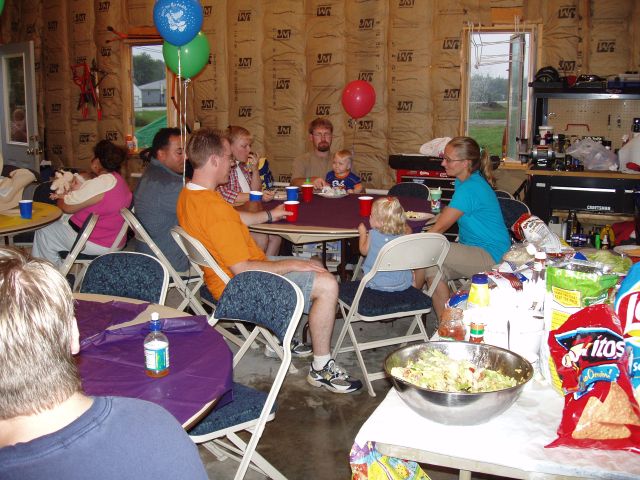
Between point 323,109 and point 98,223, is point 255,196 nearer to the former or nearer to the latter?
point 98,223

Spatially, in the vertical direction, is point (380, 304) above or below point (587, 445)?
below

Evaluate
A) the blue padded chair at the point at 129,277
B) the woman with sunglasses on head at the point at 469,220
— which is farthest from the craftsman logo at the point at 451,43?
the blue padded chair at the point at 129,277

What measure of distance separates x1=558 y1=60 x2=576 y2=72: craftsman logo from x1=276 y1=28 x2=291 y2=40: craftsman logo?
10.2 ft

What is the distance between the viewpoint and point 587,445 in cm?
161

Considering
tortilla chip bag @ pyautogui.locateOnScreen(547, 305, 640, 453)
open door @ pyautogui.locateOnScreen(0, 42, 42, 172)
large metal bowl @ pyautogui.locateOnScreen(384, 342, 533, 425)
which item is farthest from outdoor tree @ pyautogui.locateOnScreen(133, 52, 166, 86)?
tortilla chip bag @ pyautogui.locateOnScreen(547, 305, 640, 453)

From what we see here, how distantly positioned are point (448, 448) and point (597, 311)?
537 mm

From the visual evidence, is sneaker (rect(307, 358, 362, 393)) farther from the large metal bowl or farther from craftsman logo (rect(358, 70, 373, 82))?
craftsman logo (rect(358, 70, 373, 82))

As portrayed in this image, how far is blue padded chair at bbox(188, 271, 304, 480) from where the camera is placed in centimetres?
245

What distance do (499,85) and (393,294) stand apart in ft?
14.2

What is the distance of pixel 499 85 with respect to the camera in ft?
24.8

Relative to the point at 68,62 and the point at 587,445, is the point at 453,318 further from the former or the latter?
the point at 68,62

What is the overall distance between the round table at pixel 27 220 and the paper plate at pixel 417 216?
8.12ft

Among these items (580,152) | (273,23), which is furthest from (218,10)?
(580,152)

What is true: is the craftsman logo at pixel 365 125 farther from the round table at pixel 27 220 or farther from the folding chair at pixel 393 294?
the folding chair at pixel 393 294
